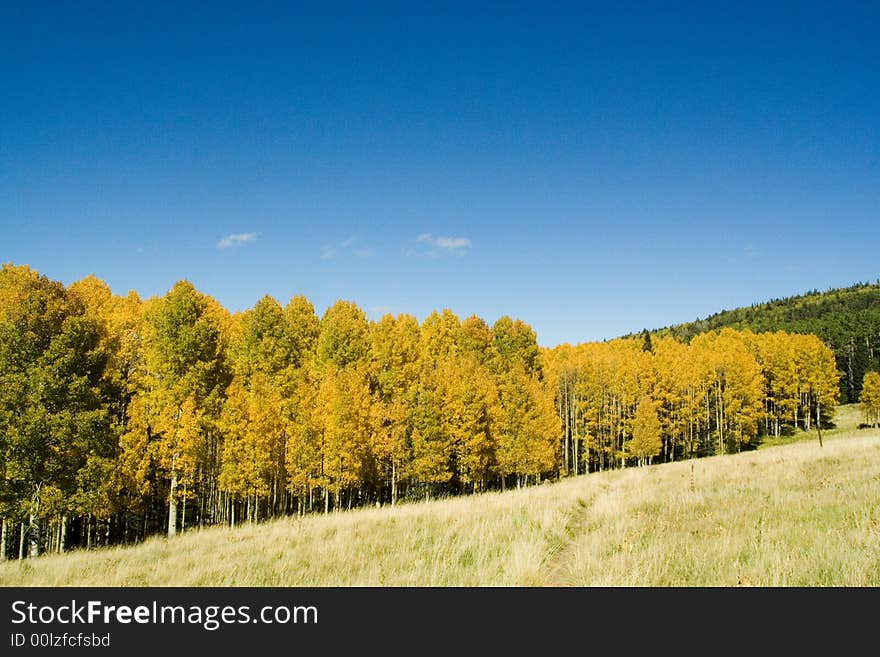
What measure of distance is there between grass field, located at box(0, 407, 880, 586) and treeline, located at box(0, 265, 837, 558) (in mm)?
7392

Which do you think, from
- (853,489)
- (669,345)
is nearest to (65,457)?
(853,489)

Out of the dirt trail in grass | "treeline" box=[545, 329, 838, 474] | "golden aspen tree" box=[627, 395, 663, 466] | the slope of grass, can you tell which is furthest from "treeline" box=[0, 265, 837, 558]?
the slope of grass

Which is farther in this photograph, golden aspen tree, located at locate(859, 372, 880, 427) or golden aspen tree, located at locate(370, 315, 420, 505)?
golden aspen tree, located at locate(859, 372, 880, 427)

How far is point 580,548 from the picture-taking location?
346 inches

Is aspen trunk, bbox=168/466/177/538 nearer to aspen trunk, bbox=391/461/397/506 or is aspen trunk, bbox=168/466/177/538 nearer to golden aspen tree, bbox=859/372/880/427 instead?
aspen trunk, bbox=391/461/397/506

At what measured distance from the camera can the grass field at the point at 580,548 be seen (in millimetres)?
7059

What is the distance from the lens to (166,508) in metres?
33.8

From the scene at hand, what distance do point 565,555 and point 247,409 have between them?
2176 centimetres

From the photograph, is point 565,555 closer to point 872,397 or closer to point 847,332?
point 872,397

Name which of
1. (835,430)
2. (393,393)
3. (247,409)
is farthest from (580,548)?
(835,430)

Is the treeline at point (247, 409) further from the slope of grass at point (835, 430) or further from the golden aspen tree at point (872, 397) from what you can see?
the golden aspen tree at point (872, 397)

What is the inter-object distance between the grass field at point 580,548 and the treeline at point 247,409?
739cm

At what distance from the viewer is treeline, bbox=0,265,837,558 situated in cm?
1856

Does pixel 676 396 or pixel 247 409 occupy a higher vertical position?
pixel 247 409
